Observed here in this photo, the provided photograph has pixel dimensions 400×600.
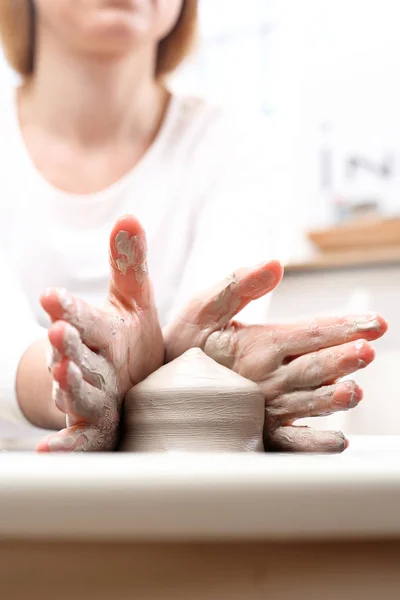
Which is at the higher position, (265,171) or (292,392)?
(265,171)

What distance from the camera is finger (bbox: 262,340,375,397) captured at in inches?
19.5

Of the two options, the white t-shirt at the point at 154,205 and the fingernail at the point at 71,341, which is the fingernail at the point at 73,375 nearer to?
the fingernail at the point at 71,341

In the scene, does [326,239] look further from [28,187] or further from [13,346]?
[13,346]

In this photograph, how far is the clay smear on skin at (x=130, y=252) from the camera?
470mm

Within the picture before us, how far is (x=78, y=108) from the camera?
115cm

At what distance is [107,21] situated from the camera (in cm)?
92

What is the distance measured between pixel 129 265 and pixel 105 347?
0.20ft

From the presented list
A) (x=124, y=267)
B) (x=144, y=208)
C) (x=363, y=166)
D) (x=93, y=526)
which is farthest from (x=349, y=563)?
(x=363, y=166)

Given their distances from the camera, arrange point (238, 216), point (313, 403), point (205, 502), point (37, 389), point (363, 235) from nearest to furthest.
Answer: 1. point (205, 502)
2. point (313, 403)
3. point (37, 389)
4. point (238, 216)
5. point (363, 235)

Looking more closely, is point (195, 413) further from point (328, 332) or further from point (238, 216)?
point (238, 216)

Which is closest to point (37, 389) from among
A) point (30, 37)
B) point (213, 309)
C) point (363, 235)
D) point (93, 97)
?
point (213, 309)

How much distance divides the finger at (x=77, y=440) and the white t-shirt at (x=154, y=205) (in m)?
0.60

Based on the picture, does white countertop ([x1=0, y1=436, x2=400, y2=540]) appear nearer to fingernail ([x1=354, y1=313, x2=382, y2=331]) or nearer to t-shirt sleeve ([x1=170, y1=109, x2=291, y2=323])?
fingernail ([x1=354, y1=313, x2=382, y2=331])

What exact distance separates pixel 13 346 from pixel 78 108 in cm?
50
